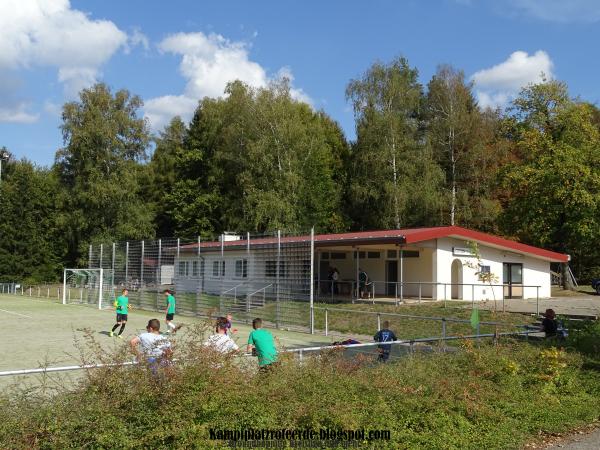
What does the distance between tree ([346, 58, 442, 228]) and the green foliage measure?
36956 mm

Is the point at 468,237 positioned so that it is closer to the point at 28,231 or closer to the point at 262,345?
the point at 262,345

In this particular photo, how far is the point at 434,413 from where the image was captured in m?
7.50

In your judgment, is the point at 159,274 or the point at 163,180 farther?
the point at 163,180

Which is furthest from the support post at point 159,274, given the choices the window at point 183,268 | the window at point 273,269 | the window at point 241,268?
the window at point 273,269

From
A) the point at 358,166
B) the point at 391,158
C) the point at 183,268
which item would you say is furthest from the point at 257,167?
the point at 183,268

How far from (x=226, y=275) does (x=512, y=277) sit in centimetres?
1553

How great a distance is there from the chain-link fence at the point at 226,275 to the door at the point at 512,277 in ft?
38.4

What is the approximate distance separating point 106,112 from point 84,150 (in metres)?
4.29

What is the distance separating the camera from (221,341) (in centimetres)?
833

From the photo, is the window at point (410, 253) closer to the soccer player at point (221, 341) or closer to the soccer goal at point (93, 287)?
the soccer goal at point (93, 287)

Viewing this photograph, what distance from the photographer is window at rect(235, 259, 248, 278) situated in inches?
1054

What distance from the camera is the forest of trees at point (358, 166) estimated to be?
39.2 metres

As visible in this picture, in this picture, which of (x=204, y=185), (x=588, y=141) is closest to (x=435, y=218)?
(x=588, y=141)

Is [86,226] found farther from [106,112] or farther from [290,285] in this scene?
[290,285]
